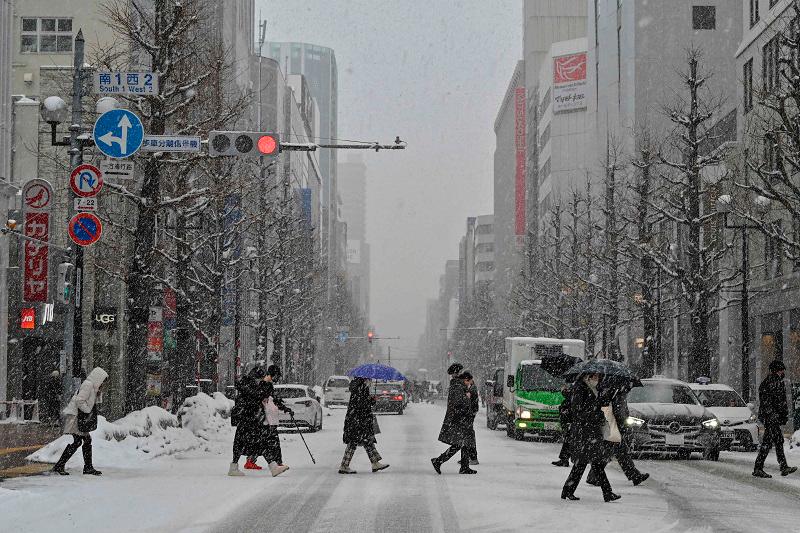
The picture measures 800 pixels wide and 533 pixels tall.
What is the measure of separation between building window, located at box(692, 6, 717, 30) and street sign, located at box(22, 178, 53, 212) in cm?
5216

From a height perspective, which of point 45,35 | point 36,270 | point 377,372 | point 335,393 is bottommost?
point 335,393

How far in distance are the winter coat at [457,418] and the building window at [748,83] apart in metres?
32.6

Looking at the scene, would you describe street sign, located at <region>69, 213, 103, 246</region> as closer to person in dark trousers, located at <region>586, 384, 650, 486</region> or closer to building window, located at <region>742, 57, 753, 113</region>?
person in dark trousers, located at <region>586, 384, 650, 486</region>

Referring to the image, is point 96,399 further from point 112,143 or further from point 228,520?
point 228,520

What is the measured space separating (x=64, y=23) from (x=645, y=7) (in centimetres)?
4110

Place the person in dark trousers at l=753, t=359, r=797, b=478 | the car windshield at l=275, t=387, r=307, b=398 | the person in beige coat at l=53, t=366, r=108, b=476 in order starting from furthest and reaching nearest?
the car windshield at l=275, t=387, r=307, b=398 → the person in dark trousers at l=753, t=359, r=797, b=478 → the person in beige coat at l=53, t=366, r=108, b=476

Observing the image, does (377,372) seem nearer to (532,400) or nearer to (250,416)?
(250,416)

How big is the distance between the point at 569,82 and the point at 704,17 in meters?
22.4

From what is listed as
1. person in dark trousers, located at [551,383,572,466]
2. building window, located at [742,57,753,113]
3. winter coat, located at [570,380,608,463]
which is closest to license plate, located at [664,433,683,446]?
person in dark trousers, located at [551,383,572,466]

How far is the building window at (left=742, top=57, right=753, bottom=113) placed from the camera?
48.8 meters

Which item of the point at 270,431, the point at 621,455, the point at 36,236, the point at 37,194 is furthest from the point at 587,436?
the point at 37,194

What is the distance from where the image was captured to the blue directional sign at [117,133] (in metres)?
20.5

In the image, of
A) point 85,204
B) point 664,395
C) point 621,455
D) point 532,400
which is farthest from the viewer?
point 532,400

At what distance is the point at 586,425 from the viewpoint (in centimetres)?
1463
